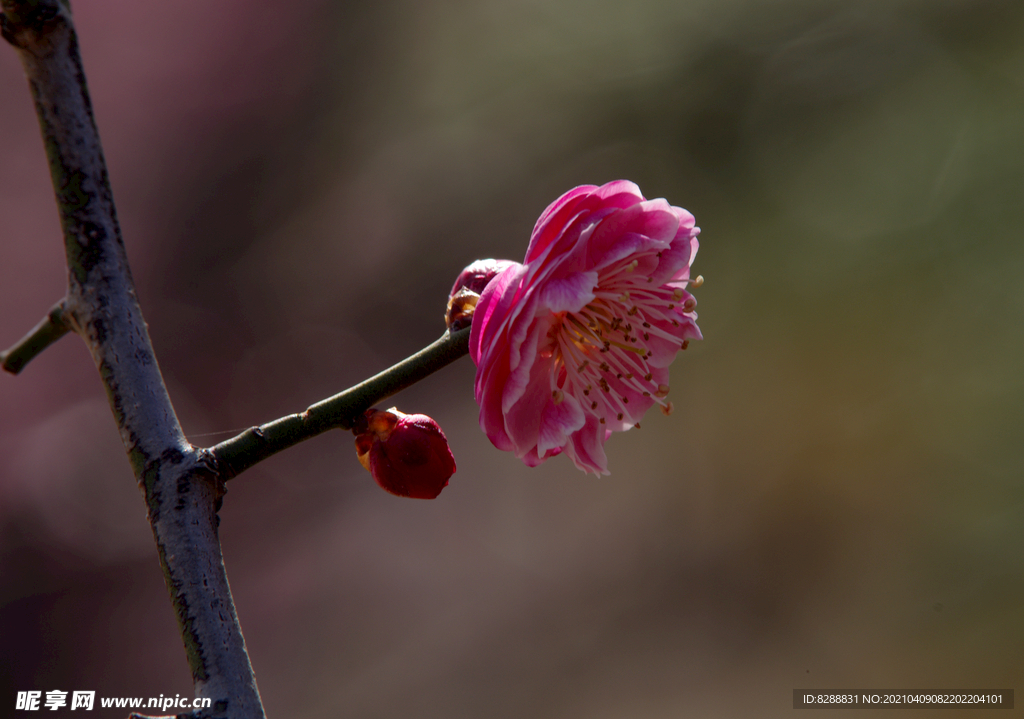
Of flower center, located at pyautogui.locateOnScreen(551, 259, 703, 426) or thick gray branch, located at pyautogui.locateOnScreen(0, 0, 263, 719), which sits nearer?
thick gray branch, located at pyautogui.locateOnScreen(0, 0, 263, 719)

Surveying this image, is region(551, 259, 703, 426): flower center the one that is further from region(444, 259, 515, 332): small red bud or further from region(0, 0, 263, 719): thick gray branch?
region(0, 0, 263, 719): thick gray branch

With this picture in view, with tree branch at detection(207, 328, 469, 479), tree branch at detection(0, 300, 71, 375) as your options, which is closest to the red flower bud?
tree branch at detection(207, 328, 469, 479)

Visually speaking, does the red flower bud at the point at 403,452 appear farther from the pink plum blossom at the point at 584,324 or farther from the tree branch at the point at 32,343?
the tree branch at the point at 32,343

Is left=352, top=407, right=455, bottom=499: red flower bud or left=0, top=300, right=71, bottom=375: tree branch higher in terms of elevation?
left=0, top=300, right=71, bottom=375: tree branch

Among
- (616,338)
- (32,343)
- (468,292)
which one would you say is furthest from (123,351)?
(616,338)

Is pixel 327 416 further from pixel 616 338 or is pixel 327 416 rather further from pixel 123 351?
pixel 616 338

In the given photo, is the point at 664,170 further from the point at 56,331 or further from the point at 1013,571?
the point at 56,331
